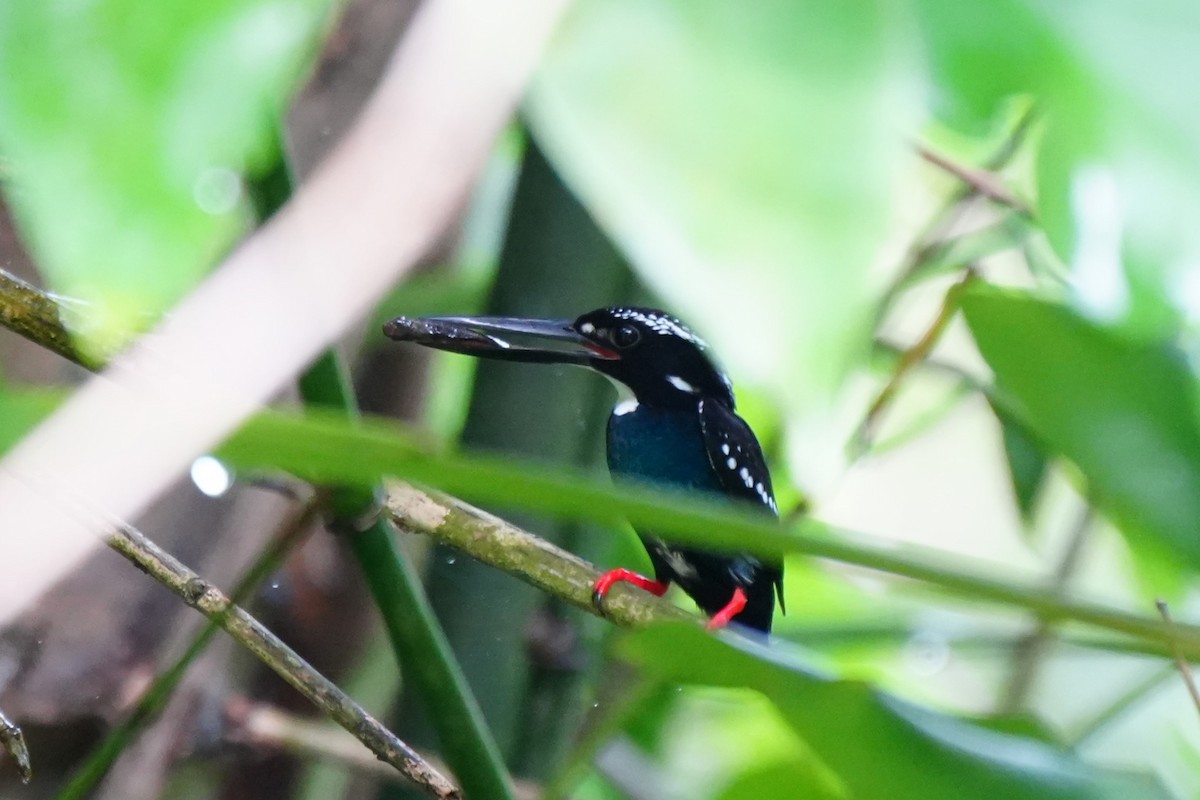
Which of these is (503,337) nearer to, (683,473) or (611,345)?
(611,345)

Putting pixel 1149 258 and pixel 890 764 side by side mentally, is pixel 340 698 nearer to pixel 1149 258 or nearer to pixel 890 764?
pixel 890 764

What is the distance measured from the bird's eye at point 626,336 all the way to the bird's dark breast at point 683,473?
0.07 metres

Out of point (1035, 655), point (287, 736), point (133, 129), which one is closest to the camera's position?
point (133, 129)

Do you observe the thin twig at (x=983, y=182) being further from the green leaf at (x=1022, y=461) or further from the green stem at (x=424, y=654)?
the green stem at (x=424, y=654)

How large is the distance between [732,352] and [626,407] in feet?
1.92

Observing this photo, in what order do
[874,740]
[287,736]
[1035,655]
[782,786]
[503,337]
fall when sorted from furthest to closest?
[1035,655] < [287,736] < [503,337] < [782,786] < [874,740]

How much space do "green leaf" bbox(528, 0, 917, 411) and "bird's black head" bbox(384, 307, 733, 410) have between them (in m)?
0.37

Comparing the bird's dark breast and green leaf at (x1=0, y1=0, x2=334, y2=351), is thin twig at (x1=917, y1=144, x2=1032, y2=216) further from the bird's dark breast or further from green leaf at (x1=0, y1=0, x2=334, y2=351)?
green leaf at (x1=0, y1=0, x2=334, y2=351)

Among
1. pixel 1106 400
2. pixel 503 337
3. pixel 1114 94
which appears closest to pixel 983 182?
pixel 1106 400

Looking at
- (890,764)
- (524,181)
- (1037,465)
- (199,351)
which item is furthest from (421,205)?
(1037,465)

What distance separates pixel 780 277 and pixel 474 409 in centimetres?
54

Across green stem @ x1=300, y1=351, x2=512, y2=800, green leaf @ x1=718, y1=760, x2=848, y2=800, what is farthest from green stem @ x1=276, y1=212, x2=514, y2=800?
green leaf @ x1=718, y1=760, x2=848, y2=800

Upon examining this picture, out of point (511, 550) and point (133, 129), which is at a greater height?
point (511, 550)

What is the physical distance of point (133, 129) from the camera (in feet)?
0.46
